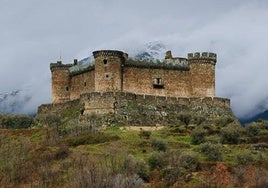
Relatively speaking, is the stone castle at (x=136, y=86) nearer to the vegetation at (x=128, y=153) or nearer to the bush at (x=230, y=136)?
the vegetation at (x=128, y=153)

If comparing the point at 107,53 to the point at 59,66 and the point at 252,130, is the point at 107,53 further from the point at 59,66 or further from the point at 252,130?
the point at 252,130

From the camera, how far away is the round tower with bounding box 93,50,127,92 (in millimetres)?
87125

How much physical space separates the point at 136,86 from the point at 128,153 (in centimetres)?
1865

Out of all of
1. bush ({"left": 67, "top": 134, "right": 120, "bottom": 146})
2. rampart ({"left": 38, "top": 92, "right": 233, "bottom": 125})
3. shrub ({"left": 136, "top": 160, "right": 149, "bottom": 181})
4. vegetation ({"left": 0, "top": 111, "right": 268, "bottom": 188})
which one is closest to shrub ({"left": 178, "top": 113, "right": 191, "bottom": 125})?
vegetation ({"left": 0, "top": 111, "right": 268, "bottom": 188})

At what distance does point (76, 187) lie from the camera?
55594mm

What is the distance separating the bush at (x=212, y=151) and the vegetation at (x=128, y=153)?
0.09 meters

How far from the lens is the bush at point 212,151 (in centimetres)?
7256

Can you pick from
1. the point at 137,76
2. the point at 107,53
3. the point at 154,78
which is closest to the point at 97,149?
the point at 107,53

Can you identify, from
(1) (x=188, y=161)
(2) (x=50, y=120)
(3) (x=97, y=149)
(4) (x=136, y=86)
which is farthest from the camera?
(4) (x=136, y=86)

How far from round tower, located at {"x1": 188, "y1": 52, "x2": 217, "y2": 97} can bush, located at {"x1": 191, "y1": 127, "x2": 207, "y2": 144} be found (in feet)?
37.5

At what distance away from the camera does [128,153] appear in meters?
72.4

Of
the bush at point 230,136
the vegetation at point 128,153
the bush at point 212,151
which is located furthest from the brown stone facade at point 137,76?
the bush at point 212,151

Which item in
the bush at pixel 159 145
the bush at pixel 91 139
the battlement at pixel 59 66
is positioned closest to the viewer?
the bush at pixel 159 145

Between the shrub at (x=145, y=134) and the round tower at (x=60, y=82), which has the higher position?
the round tower at (x=60, y=82)
